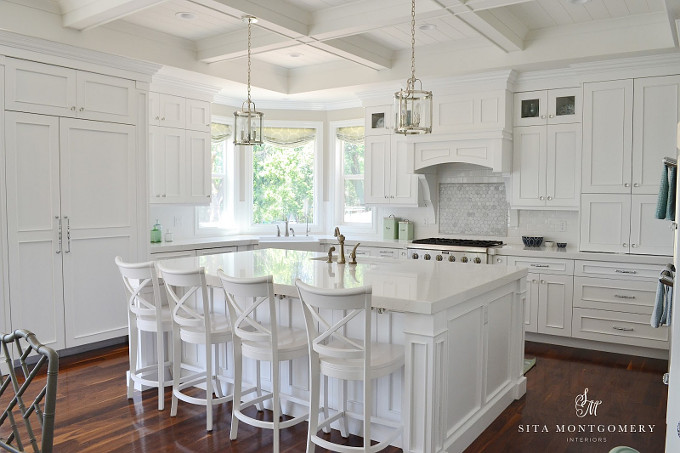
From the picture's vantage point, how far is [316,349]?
9.06ft

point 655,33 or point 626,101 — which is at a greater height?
point 655,33

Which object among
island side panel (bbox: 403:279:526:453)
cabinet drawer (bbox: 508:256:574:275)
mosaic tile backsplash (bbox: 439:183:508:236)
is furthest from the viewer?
mosaic tile backsplash (bbox: 439:183:508:236)

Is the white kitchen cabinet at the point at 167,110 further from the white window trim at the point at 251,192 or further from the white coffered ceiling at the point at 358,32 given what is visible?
the white window trim at the point at 251,192

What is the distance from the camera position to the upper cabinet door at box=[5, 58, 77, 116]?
4219mm

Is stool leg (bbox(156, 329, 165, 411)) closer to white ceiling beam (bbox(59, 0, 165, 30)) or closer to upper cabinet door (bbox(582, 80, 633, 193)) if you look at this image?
white ceiling beam (bbox(59, 0, 165, 30))

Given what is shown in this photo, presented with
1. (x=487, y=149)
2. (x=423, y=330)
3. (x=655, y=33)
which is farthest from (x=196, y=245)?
(x=655, y=33)

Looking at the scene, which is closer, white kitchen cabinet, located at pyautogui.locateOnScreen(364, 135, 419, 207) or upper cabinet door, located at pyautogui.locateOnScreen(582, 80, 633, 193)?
upper cabinet door, located at pyautogui.locateOnScreen(582, 80, 633, 193)

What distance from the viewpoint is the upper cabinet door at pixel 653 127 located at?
15.7 feet

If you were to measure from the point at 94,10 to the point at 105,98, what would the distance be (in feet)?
2.97

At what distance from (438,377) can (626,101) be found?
3.54 m

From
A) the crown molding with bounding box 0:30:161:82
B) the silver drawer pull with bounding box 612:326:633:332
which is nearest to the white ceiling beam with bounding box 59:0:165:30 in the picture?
the crown molding with bounding box 0:30:161:82

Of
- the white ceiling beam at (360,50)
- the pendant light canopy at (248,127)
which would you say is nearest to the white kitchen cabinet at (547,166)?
the white ceiling beam at (360,50)

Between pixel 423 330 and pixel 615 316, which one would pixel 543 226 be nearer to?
pixel 615 316

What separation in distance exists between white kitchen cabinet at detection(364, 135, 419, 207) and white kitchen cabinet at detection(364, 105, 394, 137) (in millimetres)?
69
